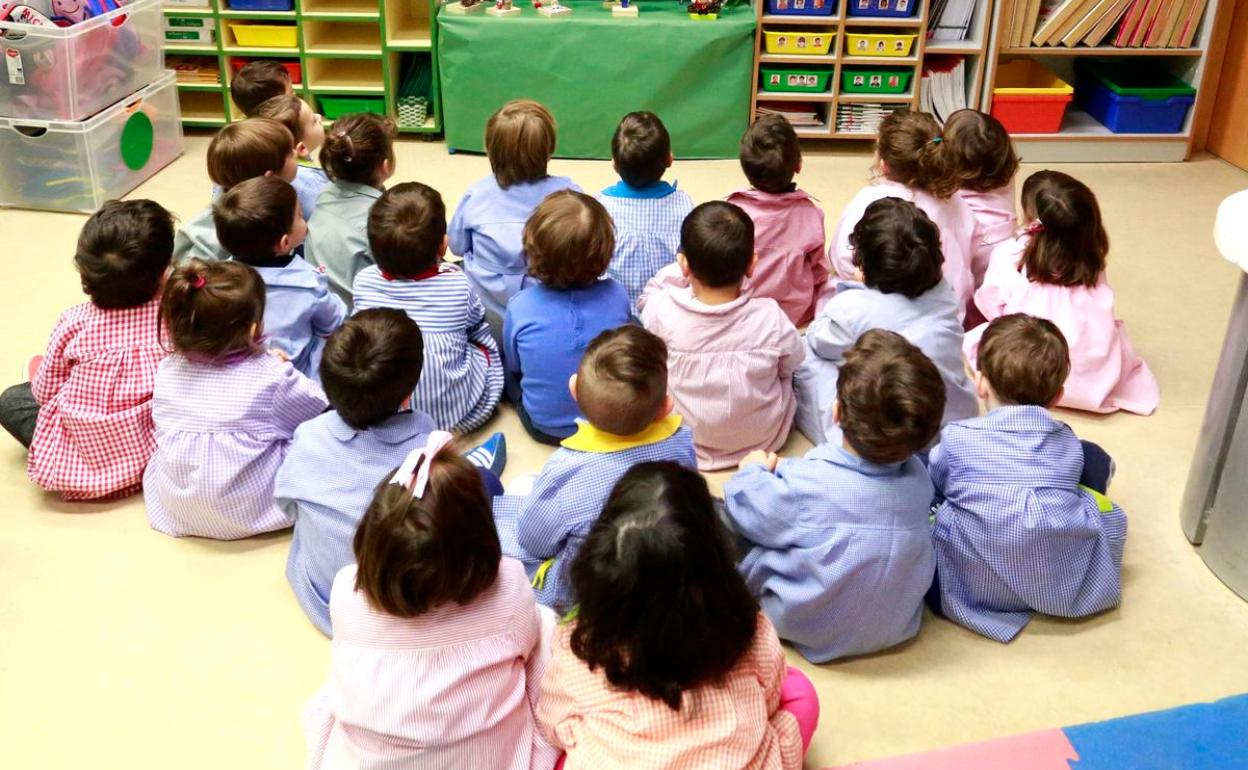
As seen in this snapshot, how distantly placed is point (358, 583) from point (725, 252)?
1.31 m

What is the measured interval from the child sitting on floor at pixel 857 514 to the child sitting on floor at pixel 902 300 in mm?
558

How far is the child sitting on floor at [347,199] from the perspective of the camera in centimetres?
328

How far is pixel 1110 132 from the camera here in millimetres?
4949

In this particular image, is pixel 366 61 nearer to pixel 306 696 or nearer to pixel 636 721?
pixel 306 696

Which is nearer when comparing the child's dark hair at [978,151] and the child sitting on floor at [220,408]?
the child sitting on floor at [220,408]

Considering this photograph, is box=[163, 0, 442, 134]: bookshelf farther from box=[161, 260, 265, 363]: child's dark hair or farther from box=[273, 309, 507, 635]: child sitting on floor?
box=[273, 309, 507, 635]: child sitting on floor

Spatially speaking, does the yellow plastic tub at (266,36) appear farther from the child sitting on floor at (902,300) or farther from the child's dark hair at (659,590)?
the child's dark hair at (659,590)

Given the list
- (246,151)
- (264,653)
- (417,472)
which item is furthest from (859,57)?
(417,472)

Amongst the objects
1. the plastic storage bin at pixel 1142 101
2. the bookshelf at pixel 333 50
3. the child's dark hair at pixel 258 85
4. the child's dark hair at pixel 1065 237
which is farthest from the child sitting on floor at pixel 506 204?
the plastic storage bin at pixel 1142 101

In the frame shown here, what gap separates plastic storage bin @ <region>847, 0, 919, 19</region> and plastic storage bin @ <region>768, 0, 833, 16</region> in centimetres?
9

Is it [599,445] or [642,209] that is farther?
[642,209]

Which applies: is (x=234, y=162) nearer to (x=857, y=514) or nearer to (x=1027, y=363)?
(x=857, y=514)

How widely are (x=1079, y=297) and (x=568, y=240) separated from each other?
1.39 m

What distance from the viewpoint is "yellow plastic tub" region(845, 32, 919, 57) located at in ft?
15.8
